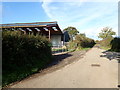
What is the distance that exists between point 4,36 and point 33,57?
304cm

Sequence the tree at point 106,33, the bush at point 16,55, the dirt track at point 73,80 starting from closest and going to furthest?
the dirt track at point 73,80 < the bush at point 16,55 < the tree at point 106,33

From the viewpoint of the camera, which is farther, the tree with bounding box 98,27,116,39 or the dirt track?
the tree with bounding box 98,27,116,39

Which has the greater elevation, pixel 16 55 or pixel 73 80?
pixel 16 55

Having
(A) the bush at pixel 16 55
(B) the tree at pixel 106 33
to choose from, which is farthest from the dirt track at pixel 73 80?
(B) the tree at pixel 106 33

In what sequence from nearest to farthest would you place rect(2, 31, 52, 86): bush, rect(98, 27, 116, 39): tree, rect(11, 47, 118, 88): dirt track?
rect(11, 47, 118, 88): dirt track < rect(2, 31, 52, 86): bush < rect(98, 27, 116, 39): tree

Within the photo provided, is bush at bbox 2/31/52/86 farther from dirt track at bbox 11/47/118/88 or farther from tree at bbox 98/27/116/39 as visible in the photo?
tree at bbox 98/27/116/39

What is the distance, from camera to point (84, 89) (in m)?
3.89

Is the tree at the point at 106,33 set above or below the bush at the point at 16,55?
above

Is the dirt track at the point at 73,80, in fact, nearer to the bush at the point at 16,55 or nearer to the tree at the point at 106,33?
the bush at the point at 16,55

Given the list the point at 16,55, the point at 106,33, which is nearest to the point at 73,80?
the point at 16,55

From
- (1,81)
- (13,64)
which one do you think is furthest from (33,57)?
(1,81)

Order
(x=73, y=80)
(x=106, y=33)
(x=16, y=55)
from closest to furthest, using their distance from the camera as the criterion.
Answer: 1. (x=73, y=80)
2. (x=16, y=55)
3. (x=106, y=33)

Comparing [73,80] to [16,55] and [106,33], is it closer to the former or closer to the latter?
[16,55]

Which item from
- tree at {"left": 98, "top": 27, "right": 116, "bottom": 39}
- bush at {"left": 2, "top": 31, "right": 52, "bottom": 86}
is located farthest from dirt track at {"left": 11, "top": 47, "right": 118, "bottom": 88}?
tree at {"left": 98, "top": 27, "right": 116, "bottom": 39}
